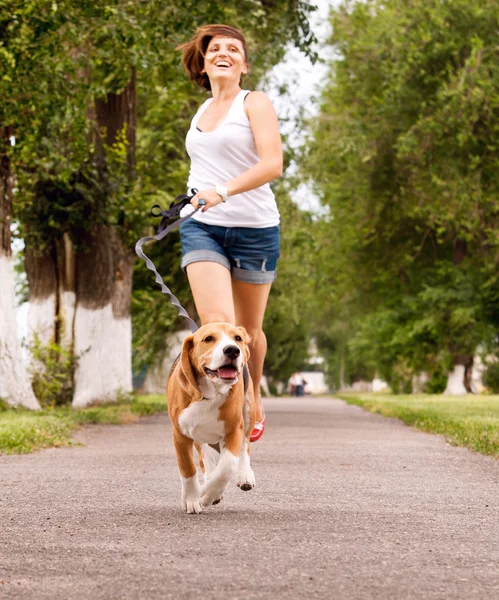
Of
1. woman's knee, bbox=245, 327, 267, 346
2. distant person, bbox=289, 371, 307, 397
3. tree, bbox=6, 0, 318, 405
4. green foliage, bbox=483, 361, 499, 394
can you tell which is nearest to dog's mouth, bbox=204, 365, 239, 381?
woman's knee, bbox=245, 327, 267, 346

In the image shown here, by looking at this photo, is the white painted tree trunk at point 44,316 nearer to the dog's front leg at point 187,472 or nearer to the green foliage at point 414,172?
the green foliage at point 414,172

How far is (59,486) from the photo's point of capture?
279 inches

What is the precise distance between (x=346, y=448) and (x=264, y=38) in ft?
39.4

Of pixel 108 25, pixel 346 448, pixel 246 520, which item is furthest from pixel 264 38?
pixel 246 520

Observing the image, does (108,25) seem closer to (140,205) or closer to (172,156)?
(140,205)

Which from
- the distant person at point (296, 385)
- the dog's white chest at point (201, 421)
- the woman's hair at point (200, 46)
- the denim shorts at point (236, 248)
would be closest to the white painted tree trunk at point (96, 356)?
the woman's hair at point (200, 46)

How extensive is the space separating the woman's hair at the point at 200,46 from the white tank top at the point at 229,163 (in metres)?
Result: 0.40

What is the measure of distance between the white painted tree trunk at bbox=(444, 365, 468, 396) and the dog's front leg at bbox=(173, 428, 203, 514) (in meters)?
32.4

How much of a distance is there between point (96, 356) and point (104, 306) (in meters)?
0.91

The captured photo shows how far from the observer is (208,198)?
571cm

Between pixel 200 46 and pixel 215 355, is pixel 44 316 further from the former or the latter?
pixel 215 355

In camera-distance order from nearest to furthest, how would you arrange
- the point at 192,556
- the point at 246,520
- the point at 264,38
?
1. the point at 192,556
2. the point at 246,520
3. the point at 264,38

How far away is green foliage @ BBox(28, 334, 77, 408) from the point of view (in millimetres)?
17984

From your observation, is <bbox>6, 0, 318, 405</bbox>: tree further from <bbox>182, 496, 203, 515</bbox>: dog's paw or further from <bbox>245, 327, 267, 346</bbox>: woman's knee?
<bbox>182, 496, 203, 515</bbox>: dog's paw
